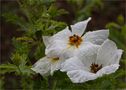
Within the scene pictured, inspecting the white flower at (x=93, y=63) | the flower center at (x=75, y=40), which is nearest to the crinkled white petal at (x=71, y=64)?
the white flower at (x=93, y=63)

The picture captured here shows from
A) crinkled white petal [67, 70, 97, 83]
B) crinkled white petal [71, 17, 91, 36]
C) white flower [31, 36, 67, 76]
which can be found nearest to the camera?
crinkled white petal [67, 70, 97, 83]

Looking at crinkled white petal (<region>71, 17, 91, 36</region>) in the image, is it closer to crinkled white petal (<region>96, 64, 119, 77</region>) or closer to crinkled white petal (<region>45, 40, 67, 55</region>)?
crinkled white petal (<region>45, 40, 67, 55</region>)

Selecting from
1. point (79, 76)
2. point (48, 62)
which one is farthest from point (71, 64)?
point (48, 62)

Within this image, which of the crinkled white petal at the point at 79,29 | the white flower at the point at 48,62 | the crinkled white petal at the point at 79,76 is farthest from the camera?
the crinkled white petal at the point at 79,29

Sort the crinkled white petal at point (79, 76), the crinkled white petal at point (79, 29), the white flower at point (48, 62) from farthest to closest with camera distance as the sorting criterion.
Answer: the crinkled white petal at point (79, 29), the white flower at point (48, 62), the crinkled white petal at point (79, 76)

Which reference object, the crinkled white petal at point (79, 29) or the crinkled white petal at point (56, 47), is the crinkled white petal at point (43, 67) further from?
the crinkled white petal at point (79, 29)

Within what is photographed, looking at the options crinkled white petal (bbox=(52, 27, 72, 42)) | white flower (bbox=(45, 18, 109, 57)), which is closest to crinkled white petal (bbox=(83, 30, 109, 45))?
white flower (bbox=(45, 18, 109, 57))

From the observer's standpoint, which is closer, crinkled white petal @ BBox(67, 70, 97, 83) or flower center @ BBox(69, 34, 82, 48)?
crinkled white petal @ BBox(67, 70, 97, 83)
